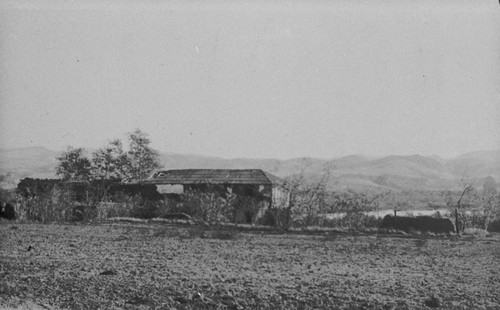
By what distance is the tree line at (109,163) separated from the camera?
117 feet

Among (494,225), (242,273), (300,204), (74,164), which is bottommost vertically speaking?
(242,273)

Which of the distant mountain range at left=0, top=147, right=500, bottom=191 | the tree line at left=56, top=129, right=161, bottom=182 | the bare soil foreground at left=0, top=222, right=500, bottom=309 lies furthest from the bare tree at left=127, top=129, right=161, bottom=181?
the bare soil foreground at left=0, top=222, right=500, bottom=309

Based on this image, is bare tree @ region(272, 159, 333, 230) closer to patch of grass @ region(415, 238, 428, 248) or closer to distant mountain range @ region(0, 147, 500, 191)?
patch of grass @ region(415, 238, 428, 248)

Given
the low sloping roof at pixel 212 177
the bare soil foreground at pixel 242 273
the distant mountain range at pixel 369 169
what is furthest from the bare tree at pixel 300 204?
the distant mountain range at pixel 369 169

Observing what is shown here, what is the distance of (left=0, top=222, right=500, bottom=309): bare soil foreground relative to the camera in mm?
6949

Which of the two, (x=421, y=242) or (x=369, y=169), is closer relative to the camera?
(x=421, y=242)

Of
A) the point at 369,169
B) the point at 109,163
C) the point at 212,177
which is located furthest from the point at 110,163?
the point at 369,169

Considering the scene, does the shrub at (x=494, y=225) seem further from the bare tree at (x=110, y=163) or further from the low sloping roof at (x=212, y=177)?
the bare tree at (x=110, y=163)

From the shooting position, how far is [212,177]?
2678cm

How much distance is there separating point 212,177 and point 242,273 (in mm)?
18015

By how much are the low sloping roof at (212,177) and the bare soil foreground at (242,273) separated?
1112 centimetres

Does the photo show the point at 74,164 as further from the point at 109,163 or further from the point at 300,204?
the point at 300,204

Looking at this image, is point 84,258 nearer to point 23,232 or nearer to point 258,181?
point 23,232

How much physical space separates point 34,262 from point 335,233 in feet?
34.1
